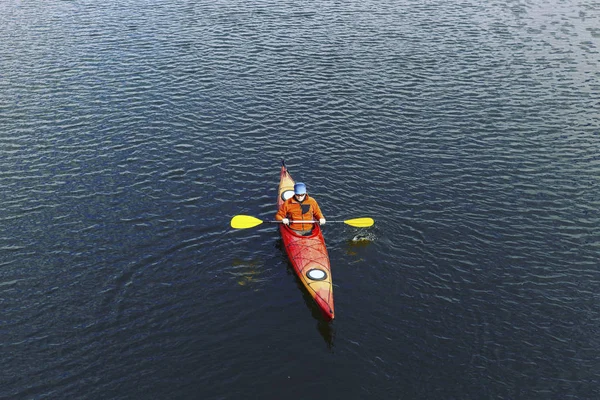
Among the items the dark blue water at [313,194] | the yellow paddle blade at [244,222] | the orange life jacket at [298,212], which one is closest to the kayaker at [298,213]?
the orange life jacket at [298,212]

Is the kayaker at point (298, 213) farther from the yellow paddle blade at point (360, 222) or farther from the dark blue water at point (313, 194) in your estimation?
the dark blue water at point (313, 194)

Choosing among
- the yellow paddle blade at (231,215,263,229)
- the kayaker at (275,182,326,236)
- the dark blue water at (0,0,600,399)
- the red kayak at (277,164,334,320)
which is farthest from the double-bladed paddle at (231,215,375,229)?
the red kayak at (277,164,334,320)

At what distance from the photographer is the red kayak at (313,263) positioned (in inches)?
965

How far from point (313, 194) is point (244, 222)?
5439mm

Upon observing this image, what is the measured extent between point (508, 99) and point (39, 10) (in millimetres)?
48515

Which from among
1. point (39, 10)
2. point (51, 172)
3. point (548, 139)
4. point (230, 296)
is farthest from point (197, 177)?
point (39, 10)

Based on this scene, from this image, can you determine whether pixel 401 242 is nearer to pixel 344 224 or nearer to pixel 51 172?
pixel 344 224

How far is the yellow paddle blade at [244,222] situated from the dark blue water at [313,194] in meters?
1.13

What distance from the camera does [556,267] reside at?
27.2 m

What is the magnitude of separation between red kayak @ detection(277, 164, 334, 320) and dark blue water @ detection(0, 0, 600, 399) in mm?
726

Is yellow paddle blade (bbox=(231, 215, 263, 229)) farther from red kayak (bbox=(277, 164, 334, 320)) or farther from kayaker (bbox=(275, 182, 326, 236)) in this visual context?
red kayak (bbox=(277, 164, 334, 320))

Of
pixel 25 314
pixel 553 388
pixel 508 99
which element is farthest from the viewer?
pixel 508 99

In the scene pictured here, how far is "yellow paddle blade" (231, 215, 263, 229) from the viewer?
28.8 metres

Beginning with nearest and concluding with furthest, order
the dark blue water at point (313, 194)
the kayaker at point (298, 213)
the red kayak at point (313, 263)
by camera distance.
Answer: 1. the dark blue water at point (313, 194)
2. the red kayak at point (313, 263)
3. the kayaker at point (298, 213)
